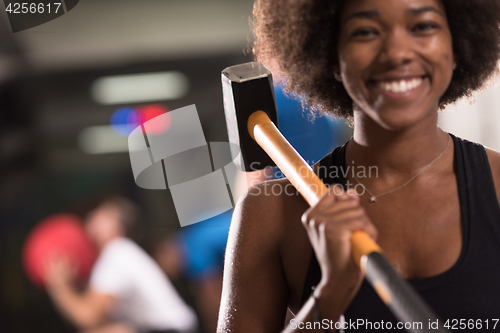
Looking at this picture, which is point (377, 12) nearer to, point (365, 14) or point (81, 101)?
point (365, 14)

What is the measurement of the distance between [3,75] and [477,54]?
17.3ft

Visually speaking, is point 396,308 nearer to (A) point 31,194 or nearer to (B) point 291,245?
(B) point 291,245

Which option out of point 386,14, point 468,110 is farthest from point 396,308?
point 468,110

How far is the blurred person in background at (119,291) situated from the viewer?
325cm

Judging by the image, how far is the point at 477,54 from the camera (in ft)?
3.74

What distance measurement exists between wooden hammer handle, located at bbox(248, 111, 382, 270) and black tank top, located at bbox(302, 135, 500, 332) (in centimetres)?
17

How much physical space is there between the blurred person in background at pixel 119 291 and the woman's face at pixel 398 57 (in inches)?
99.2

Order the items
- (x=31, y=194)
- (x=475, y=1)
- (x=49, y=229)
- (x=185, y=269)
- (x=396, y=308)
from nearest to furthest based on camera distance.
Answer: (x=396, y=308) → (x=475, y=1) → (x=185, y=269) → (x=49, y=229) → (x=31, y=194)

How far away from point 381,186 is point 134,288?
243 cm

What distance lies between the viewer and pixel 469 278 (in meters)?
0.93

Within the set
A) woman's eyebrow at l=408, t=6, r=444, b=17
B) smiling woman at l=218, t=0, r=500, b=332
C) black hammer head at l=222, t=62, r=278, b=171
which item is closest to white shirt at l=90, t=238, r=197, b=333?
black hammer head at l=222, t=62, r=278, b=171

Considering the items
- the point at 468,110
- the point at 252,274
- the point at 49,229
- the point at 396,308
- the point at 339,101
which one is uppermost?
the point at 339,101

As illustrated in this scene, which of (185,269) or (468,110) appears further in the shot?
(185,269)

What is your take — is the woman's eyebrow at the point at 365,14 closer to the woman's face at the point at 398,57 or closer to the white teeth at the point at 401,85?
the woman's face at the point at 398,57
